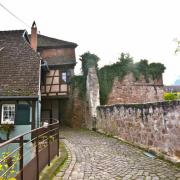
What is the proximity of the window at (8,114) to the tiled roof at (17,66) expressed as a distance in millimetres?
677

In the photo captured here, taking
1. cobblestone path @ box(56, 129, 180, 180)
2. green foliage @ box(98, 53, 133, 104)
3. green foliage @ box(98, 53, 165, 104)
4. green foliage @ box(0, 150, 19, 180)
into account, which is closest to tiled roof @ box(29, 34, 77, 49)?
green foliage @ box(98, 53, 133, 104)

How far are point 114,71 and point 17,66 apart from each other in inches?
312

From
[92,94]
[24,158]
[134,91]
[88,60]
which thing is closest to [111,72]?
[88,60]

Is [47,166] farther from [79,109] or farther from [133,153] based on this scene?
[79,109]

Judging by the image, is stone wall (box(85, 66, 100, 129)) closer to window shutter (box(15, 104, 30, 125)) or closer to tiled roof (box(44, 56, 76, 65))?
tiled roof (box(44, 56, 76, 65))

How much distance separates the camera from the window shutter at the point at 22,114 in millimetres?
10906

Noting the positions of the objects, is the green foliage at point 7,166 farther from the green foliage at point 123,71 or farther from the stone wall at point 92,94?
the green foliage at point 123,71

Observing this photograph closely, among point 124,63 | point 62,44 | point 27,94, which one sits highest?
point 62,44

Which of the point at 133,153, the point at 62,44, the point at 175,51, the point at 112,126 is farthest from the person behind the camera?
the point at 62,44

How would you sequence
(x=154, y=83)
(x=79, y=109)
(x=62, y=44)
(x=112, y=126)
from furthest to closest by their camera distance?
(x=62, y=44) < (x=154, y=83) < (x=79, y=109) < (x=112, y=126)

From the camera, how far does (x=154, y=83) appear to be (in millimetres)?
18281

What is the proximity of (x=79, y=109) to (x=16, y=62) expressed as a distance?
251 inches

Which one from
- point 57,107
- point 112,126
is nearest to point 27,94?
point 112,126

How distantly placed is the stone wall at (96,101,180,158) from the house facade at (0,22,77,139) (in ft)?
14.9
